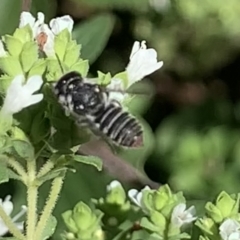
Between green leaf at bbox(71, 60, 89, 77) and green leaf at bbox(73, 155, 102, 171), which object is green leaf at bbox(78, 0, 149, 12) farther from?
green leaf at bbox(73, 155, 102, 171)

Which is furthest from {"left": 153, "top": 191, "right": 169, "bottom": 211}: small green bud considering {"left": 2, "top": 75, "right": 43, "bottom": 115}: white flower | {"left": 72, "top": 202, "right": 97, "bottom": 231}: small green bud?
{"left": 2, "top": 75, "right": 43, "bottom": 115}: white flower

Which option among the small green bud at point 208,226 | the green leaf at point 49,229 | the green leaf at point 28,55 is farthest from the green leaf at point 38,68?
the small green bud at point 208,226

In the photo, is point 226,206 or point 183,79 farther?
point 183,79

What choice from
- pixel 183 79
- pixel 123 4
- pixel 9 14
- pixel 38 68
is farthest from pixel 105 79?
pixel 183 79

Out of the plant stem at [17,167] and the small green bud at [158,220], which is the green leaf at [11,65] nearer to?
the plant stem at [17,167]

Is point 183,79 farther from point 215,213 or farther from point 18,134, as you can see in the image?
point 18,134

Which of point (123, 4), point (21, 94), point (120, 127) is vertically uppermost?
point (21, 94)
